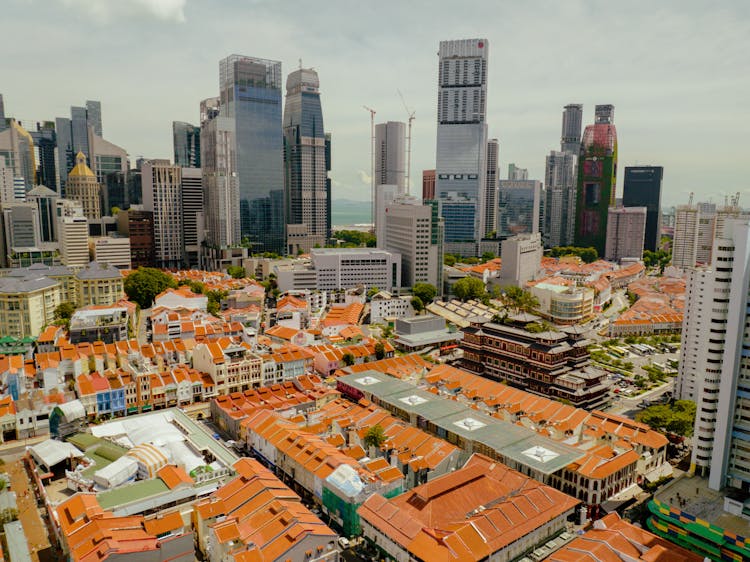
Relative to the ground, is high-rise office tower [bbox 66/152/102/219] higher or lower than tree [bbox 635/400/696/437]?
higher

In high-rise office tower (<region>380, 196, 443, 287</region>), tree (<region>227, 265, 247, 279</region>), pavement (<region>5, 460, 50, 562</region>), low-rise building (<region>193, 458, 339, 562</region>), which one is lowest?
pavement (<region>5, 460, 50, 562</region>)

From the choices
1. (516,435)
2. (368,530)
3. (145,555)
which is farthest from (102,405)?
(516,435)

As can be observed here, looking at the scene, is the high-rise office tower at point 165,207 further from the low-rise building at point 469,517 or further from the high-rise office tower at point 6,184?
the low-rise building at point 469,517

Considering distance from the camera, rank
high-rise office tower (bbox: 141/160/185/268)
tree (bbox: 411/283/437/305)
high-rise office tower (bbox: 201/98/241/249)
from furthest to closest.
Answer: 1. high-rise office tower (bbox: 141/160/185/268)
2. high-rise office tower (bbox: 201/98/241/249)
3. tree (bbox: 411/283/437/305)

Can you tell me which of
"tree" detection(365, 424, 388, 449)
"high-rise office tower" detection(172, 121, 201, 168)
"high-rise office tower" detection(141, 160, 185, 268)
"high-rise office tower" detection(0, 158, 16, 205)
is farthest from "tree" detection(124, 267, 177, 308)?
"high-rise office tower" detection(172, 121, 201, 168)

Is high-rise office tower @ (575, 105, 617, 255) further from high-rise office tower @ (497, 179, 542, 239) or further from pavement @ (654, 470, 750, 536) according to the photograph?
pavement @ (654, 470, 750, 536)

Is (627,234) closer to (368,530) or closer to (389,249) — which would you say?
(389,249)
